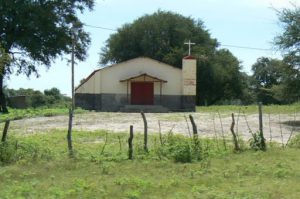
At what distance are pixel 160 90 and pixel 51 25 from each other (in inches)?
409

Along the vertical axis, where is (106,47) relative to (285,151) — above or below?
above

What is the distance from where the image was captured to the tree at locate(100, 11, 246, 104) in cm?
6072

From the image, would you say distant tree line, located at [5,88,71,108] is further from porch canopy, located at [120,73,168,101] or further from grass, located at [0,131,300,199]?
grass, located at [0,131,300,199]

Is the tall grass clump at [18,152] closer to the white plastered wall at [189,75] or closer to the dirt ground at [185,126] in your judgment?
the dirt ground at [185,126]

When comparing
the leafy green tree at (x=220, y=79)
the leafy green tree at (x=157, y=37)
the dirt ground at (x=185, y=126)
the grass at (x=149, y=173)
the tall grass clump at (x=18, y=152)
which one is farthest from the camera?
the leafy green tree at (x=157, y=37)

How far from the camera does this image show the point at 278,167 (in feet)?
38.5

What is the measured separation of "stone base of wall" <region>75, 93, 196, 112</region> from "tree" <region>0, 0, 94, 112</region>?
4460mm

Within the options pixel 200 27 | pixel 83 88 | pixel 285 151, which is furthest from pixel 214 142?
pixel 200 27

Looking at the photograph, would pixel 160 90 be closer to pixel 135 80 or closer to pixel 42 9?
pixel 135 80

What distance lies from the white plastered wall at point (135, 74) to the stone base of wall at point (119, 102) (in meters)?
0.37

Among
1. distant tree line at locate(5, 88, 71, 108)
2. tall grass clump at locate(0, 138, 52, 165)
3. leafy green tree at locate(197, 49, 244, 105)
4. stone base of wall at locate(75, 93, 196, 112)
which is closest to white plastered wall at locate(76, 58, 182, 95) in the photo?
stone base of wall at locate(75, 93, 196, 112)

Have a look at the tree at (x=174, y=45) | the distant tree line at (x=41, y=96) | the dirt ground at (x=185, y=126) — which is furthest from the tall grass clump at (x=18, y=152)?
the distant tree line at (x=41, y=96)

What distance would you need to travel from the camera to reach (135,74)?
1736 inches

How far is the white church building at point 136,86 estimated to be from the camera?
43.6 metres
